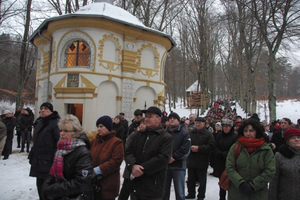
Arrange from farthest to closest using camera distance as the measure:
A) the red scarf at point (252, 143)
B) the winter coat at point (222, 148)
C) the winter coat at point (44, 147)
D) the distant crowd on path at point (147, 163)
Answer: the winter coat at point (222, 148) → the winter coat at point (44, 147) → the red scarf at point (252, 143) → the distant crowd on path at point (147, 163)

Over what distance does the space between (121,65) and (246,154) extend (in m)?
11.4

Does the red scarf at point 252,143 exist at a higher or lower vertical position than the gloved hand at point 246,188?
higher

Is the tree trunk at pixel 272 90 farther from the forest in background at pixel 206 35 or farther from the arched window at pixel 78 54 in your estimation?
the arched window at pixel 78 54

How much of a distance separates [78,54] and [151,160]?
37.5ft

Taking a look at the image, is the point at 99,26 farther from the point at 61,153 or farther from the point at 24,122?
the point at 61,153

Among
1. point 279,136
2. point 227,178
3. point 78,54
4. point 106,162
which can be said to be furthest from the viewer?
point 78,54

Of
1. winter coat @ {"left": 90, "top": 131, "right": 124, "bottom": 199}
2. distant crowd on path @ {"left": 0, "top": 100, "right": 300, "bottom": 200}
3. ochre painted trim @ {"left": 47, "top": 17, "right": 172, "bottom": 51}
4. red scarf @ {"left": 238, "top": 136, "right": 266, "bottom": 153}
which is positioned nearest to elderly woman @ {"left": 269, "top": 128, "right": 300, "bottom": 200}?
distant crowd on path @ {"left": 0, "top": 100, "right": 300, "bottom": 200}

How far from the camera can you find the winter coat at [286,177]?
319cm

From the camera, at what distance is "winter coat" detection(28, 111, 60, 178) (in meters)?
4.06

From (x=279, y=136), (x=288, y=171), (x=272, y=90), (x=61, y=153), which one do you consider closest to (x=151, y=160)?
(x=61, y=153)

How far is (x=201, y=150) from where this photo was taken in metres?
5.23

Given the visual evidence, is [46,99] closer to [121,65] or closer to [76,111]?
[76,111]

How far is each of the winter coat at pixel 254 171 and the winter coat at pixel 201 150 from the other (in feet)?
6.24

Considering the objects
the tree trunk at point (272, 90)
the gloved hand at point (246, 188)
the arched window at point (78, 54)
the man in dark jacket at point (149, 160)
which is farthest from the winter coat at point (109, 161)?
the tree trunk at point (272, 90)
